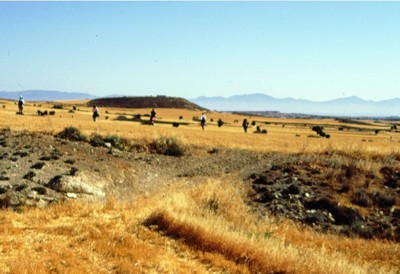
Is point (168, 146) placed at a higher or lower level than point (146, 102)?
lower

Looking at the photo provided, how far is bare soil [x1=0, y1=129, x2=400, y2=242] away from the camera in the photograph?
17344mm

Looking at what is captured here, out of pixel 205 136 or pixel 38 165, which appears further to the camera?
pixel 205 136

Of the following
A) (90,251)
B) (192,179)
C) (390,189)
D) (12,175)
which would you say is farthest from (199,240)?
(390,189)

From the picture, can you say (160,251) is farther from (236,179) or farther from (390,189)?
(390,189)

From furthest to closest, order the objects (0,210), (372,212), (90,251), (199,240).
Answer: (372,212)
(0,210)
(199,240)
(90,251)

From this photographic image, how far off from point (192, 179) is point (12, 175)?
383 inches

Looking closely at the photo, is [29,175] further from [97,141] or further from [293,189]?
[293,189]

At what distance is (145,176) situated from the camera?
77.6ft

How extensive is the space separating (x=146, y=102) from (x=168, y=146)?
126m

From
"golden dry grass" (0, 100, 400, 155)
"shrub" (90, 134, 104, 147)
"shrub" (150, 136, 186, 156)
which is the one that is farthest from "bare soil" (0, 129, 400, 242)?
"golden dry grass" (0, 100, 400, 155)

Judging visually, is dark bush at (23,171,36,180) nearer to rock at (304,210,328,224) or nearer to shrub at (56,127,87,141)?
shrub at (56,127,87,141)

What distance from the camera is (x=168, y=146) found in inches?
1275

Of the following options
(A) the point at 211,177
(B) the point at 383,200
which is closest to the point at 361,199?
(B) the point at 383,200

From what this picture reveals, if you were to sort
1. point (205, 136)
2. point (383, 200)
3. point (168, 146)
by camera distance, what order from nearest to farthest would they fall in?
point (383, 200)
point (168, 146)
point (205, 136)
